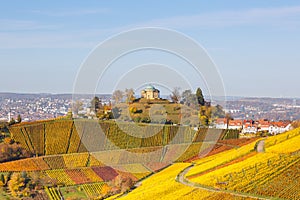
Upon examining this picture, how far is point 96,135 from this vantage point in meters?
61.9

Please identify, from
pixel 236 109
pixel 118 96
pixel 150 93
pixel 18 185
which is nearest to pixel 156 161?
pixel 18 185

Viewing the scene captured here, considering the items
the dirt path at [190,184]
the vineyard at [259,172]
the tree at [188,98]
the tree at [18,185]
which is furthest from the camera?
the tree at [188,98]

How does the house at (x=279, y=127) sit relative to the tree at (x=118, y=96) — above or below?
below

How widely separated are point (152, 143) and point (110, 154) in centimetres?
601

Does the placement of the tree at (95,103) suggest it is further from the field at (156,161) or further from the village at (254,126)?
the village at (254,126)

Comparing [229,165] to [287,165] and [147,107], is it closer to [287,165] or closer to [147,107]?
[287,165]

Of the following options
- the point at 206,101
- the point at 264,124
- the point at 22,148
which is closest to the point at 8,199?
the point at 22,148

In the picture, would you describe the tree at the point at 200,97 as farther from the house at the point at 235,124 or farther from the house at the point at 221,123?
the house at the point at 235,124

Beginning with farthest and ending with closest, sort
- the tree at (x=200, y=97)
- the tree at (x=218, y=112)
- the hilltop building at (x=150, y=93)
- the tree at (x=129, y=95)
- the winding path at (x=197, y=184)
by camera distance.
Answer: the tree at (x=200, y=97) < the hilltop building at (x=150, y=93) < the tree at (x=218, y=112) < the tree at (x=129, y=95) < the winding path at (x=197, y=184)

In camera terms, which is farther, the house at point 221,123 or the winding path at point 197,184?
the house at point 221,123

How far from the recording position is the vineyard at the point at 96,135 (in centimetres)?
5800

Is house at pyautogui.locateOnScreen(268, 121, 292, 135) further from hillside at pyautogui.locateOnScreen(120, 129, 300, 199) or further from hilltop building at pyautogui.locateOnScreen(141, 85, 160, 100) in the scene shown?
hillside at pyautogui.locateOnScreen(120, 129, 300, 199)

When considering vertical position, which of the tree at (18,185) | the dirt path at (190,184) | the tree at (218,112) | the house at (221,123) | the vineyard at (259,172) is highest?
the tree at (218,112)

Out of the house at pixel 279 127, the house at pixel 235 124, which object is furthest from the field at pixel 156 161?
the house at pixel 279 127
